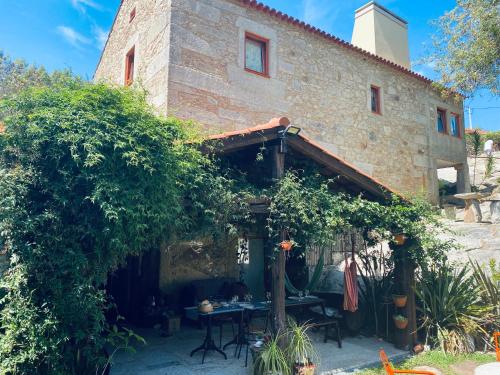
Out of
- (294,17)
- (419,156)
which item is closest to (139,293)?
(294,17)

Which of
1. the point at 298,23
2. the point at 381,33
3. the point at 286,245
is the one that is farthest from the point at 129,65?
the point at 381,33

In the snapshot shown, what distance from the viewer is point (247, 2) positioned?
9.43 m

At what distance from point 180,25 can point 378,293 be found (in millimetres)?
7171

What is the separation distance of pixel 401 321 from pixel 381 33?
1163cm

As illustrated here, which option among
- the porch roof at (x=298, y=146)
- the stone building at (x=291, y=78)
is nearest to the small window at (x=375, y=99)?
the stone building at (x=291, y=78)

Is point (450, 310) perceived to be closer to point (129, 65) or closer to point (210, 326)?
point (210, 326)

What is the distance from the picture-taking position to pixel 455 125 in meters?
15.7

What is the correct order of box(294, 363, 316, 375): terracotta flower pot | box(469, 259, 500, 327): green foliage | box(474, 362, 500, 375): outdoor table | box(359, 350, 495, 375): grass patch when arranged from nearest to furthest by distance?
box(474, 362, 500, 375): outdoor table → box(294, 363, 316, 375): terracotta flower pot → box(359, 350, 495, 375): grass patch → box(469, 259, 500, 327): green foliage

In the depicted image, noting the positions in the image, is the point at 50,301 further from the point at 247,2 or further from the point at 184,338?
the point at 247,2

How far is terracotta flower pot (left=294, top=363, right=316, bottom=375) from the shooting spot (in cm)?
484

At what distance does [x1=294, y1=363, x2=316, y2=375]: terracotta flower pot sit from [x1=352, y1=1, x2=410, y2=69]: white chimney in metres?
12.4

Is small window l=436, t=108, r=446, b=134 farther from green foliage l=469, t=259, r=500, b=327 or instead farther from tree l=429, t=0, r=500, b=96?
green foliage l=469, t=259, r=500, b=327

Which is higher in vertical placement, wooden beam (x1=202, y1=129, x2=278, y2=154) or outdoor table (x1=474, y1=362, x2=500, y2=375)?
wooden beam (x1=202, y1=129, x2=278, y2=154)

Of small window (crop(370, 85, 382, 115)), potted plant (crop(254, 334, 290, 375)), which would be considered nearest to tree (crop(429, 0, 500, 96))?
small window (crop(370, 85, 382, 115))
